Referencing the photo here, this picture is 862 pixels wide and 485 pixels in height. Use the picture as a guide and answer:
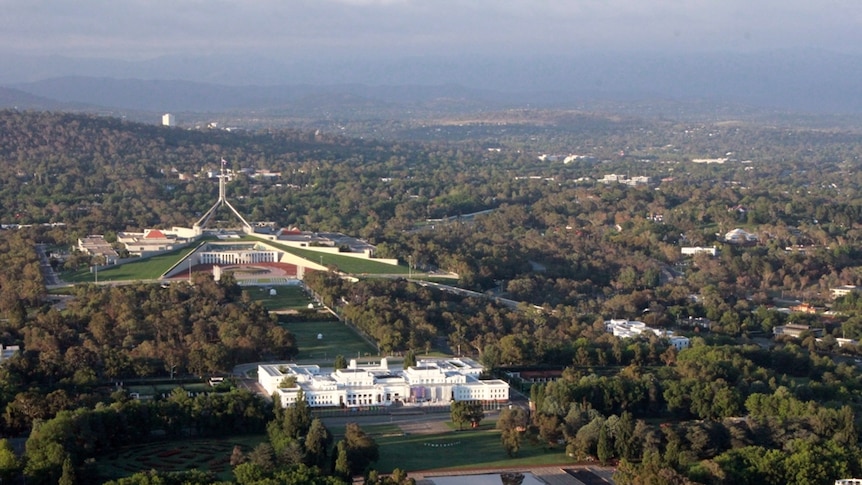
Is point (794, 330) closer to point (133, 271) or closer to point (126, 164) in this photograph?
point (133, 271)

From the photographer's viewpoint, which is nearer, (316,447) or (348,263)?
(316,447)

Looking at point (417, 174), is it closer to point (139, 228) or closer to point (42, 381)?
point (139, 228)

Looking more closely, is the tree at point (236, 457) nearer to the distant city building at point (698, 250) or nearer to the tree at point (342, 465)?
the tree at point (342, 465)

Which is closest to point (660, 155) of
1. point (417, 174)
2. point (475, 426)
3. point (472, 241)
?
point (417, 174)

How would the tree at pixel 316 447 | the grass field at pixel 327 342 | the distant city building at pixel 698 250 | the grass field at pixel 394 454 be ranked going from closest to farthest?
the tree at pixel 316 447 → the grass field at pixel 394 454 → the grass field at pixel 327 342 → the distant city building at pixel 698 250

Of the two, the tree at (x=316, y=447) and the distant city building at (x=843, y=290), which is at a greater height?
the tree at (x=316, y=447)

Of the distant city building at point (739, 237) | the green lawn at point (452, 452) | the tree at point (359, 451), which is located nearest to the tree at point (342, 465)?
the tree at point (359, 451)

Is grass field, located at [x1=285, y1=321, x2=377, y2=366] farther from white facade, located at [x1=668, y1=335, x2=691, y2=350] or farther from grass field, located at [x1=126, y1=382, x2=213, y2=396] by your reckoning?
white facade, located at [x1=668, y1=335, x2=691, y2=350]

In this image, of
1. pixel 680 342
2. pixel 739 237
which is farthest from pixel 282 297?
pixel 739 237
